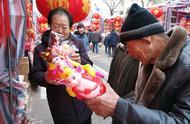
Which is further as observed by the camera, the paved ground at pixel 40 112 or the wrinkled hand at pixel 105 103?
the paved ground at pixel 40 112

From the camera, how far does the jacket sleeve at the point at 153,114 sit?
1444mm

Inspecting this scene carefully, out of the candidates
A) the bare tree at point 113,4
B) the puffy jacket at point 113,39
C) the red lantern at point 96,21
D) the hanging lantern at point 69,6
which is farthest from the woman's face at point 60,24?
the bare tree at point 113,4

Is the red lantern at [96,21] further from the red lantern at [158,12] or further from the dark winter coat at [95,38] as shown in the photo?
the red lantern at [158,12]

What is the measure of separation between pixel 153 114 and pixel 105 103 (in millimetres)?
248

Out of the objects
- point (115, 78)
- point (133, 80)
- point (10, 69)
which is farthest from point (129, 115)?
point (115, 78)

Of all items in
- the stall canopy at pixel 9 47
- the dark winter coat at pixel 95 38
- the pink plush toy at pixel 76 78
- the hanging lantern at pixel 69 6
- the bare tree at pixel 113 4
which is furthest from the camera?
the bare tree at pixel 113 4

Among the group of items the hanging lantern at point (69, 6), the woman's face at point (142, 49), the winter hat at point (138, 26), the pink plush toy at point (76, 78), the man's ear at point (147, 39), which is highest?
the hanging lantern at point (69, 6)

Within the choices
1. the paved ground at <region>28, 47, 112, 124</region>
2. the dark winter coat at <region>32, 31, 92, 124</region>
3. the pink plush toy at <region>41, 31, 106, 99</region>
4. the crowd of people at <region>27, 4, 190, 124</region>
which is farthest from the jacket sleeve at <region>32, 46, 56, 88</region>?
the paved ground at <region>28, 47, 112, 124</region>

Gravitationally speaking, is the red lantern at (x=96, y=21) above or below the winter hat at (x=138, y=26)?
below

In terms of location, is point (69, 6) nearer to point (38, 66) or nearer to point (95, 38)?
point (38, 66)

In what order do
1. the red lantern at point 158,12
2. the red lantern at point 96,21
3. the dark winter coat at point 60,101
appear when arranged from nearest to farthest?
the dark winter coat at point 60,101 → the red lantern at point 158,12 → the red lantern at point 96,21

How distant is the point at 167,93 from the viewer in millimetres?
1570

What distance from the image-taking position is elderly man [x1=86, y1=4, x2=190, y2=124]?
1462 millimetres

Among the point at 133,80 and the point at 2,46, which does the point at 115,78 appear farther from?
the point at 2,46
